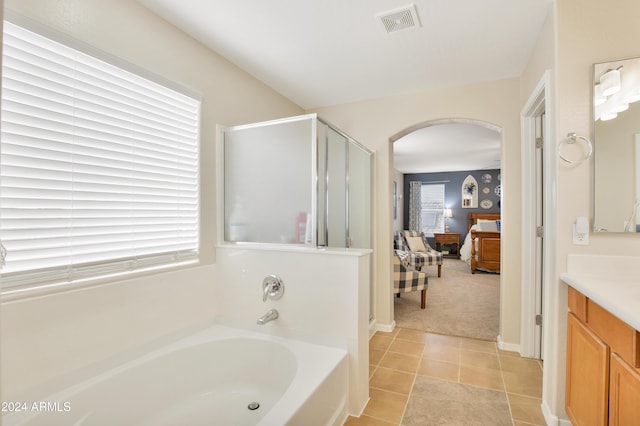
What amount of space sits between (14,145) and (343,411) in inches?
84.4

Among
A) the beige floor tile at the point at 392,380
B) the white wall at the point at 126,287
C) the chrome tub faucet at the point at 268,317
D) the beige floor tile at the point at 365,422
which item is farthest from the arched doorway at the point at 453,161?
the chrome tub faucet at the point at 268,317

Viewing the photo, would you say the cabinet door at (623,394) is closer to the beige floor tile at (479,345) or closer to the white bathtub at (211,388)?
the white bathtub at (211,388)

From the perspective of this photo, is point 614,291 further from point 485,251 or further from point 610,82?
point 485,251

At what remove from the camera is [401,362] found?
8.58ft

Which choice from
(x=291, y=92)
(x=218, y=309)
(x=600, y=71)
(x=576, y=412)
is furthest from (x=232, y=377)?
(x=600, y=71)

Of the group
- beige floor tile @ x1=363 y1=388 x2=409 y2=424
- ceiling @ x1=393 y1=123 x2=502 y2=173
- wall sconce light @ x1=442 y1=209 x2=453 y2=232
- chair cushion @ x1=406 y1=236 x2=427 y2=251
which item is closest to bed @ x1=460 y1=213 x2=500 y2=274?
chair cushion @ x1=406 y1=236 x2=427 y2=251

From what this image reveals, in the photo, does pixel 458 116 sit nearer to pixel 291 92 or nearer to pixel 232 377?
pixel 291 92

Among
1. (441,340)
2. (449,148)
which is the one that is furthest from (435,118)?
(449,148)

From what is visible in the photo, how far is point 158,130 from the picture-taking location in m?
1.98

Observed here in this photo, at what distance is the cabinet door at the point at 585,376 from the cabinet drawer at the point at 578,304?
3 cm

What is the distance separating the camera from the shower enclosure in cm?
218

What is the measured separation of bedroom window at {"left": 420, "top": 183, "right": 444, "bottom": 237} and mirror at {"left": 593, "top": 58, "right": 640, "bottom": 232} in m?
7.10

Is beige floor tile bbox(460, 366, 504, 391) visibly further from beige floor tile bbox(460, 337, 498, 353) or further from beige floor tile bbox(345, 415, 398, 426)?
beige floor tile bbox(345, 415, 398, 426)

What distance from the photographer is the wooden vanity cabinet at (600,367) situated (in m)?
1.18
